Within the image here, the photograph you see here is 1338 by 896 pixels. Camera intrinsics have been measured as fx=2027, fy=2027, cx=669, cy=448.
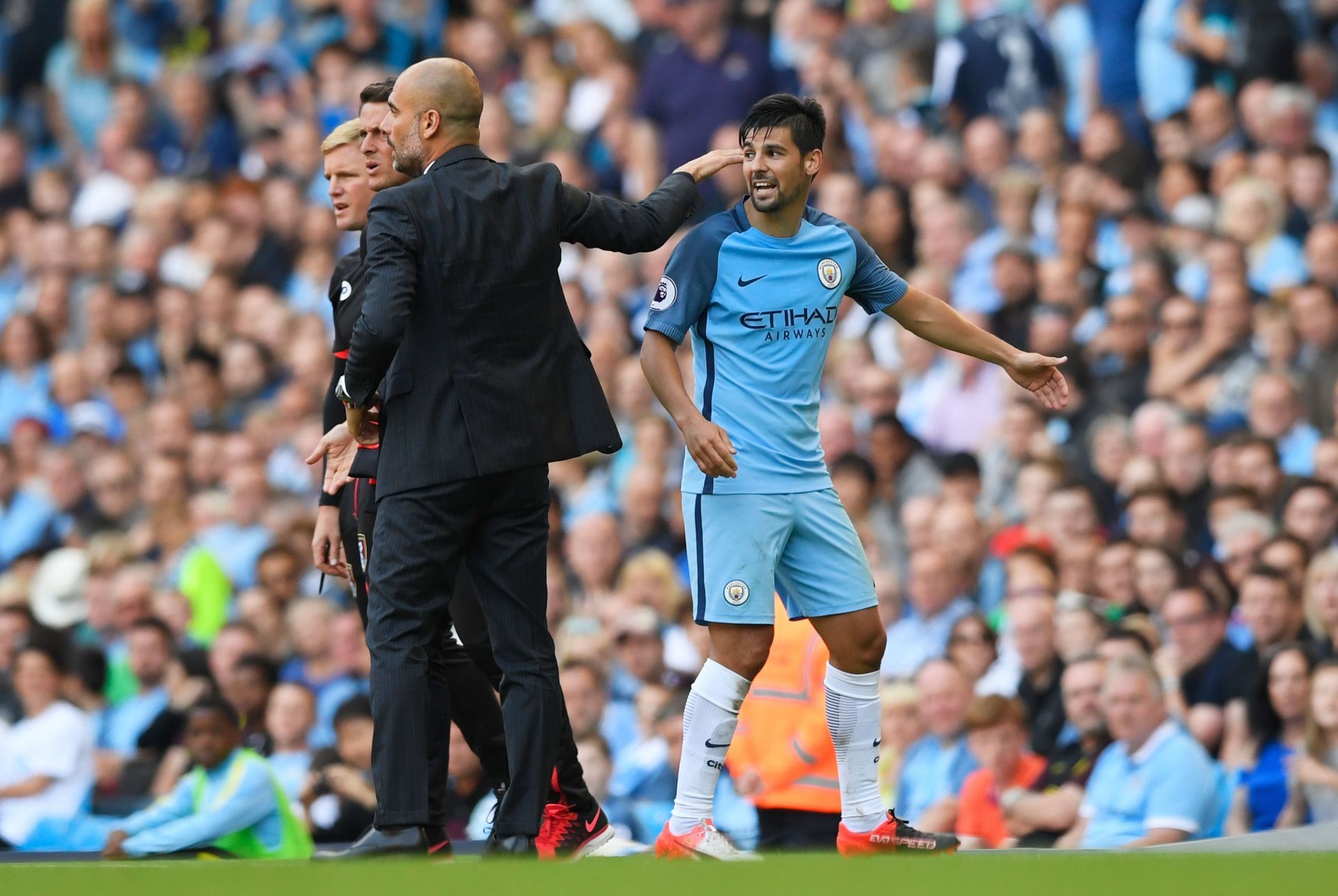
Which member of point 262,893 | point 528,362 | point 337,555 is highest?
point 528,362

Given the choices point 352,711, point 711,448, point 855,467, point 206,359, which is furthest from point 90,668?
point 711,448

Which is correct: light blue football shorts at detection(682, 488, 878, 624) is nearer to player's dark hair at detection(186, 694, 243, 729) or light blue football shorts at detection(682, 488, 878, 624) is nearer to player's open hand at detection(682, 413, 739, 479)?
player's open hand at detection(682, 413, 739, 479)

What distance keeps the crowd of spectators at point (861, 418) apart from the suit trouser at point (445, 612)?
239 cm

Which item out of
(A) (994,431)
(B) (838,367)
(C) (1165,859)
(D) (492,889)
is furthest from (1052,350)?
(D) (492,889)

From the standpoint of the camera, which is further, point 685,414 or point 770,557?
point 770,557

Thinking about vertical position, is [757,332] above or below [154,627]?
above

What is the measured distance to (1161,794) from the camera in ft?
25.4

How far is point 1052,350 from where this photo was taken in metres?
10.2

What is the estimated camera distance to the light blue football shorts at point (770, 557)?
226 inches

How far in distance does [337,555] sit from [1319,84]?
690 centimetres

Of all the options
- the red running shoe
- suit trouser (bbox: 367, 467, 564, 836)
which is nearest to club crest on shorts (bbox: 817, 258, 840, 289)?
suit trouser (bbox: 367, 467, 564, 836)

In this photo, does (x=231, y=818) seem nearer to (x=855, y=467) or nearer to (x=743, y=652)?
(x=743, y=652)

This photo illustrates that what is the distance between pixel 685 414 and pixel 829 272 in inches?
25.0

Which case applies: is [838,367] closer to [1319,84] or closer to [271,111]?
[1319,84]
